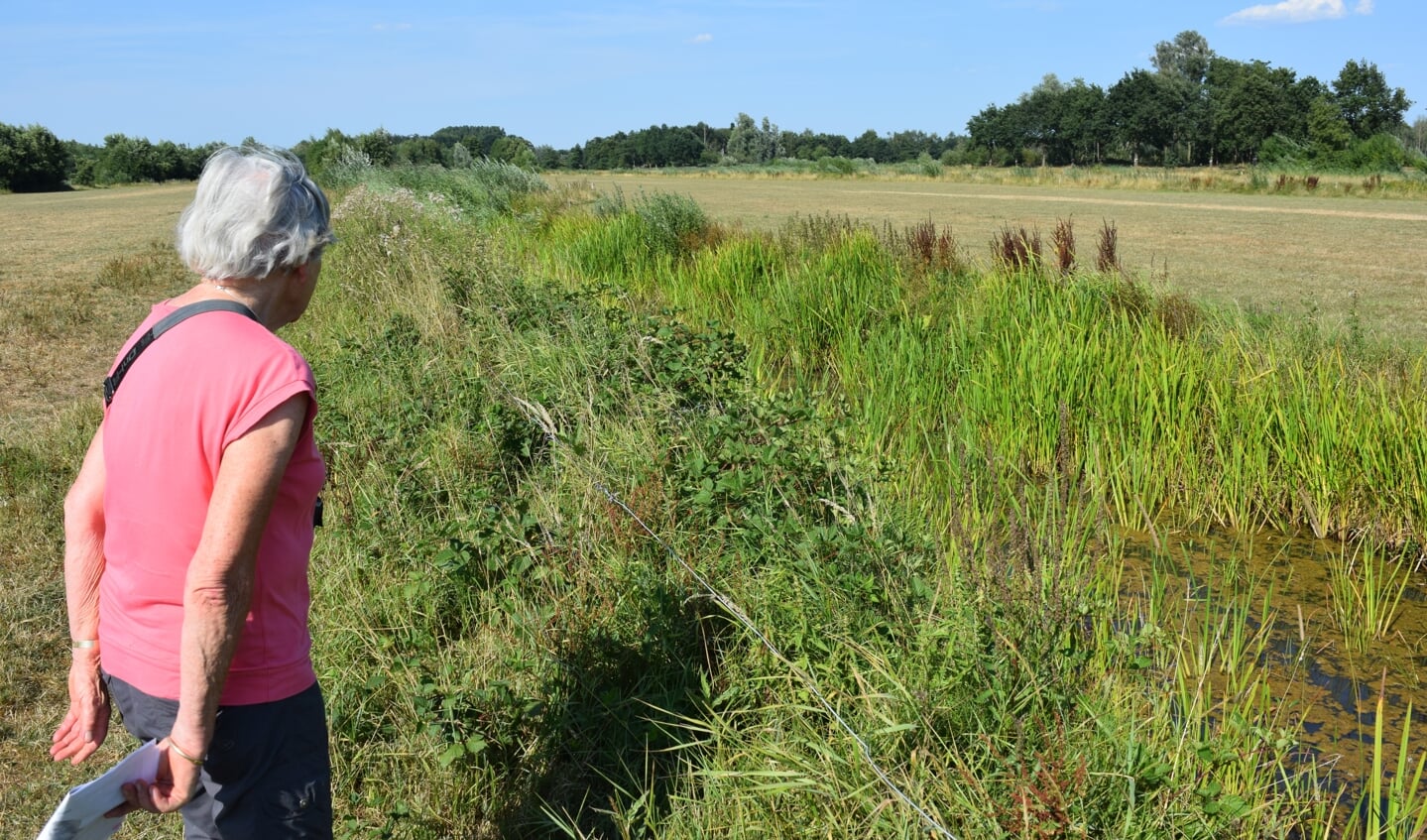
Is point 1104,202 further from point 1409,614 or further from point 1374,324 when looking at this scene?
point 1409,614

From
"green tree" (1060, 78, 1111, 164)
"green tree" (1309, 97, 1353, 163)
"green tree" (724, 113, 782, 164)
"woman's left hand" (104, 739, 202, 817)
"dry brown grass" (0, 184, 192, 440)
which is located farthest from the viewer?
"green tree" (724, 113, 782, 164)

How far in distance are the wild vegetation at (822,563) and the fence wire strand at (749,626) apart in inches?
1.1

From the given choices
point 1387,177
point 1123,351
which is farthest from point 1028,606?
point 1387,177

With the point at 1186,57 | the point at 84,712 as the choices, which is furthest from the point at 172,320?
the point at 1186,57

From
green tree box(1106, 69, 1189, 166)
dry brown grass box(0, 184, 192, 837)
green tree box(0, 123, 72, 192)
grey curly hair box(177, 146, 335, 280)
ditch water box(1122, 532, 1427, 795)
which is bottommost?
ditch water box(1122, 532, 1427, 795)

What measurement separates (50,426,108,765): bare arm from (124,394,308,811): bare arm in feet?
1.27

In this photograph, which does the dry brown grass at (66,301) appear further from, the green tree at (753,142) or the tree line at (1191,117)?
the green tree at (753,142)

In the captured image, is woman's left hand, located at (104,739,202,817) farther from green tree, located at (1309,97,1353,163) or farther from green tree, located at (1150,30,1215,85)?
green tree, located at (1150,30,1215,85)

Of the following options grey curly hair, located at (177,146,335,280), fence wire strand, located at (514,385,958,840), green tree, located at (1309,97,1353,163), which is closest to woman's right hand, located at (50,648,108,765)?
grey curly hair, located at (177,146,335,280)

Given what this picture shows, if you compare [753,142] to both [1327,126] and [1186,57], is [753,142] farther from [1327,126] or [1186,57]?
[1327,126]

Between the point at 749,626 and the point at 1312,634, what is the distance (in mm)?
2743

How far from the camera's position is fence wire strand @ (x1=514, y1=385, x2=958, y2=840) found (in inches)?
90.2

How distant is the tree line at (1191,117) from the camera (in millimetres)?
77875

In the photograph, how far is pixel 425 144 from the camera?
3534cm
